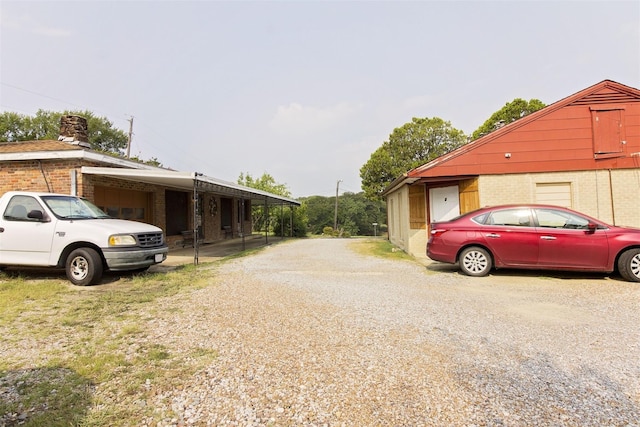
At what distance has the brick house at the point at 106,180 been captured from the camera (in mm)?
8469

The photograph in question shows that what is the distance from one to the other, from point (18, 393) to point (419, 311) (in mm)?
4332

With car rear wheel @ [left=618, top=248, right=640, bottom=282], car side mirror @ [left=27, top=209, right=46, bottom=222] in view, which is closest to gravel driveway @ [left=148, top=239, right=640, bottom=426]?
car rear wheel @ [left=618, top=248, right=640, bottom=282]

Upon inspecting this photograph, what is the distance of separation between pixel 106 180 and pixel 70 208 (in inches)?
130

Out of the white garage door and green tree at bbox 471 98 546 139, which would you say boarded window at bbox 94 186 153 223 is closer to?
the white garage door

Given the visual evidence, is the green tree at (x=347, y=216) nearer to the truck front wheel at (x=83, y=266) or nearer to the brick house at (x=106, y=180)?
the brick house at (x=106, y=180)

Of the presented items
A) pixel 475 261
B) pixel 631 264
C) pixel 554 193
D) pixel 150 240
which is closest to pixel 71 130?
pixel 150 240

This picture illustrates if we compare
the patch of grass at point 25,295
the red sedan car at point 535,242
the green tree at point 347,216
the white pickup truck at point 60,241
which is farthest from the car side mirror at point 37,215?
the green tree at point 347,216

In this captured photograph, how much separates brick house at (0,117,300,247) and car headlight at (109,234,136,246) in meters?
2.10

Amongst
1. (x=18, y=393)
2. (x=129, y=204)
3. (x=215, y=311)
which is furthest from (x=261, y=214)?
(x=18, y=393)

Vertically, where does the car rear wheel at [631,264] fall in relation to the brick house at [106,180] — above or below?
below

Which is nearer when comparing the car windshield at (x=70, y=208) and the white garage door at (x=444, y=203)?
the car windshield at (x=70, y=208)

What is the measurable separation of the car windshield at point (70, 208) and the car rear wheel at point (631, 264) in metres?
10.8

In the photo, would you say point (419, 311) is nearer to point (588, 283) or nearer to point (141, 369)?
point (141, 369)

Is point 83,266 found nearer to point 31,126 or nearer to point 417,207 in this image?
point 417,207
